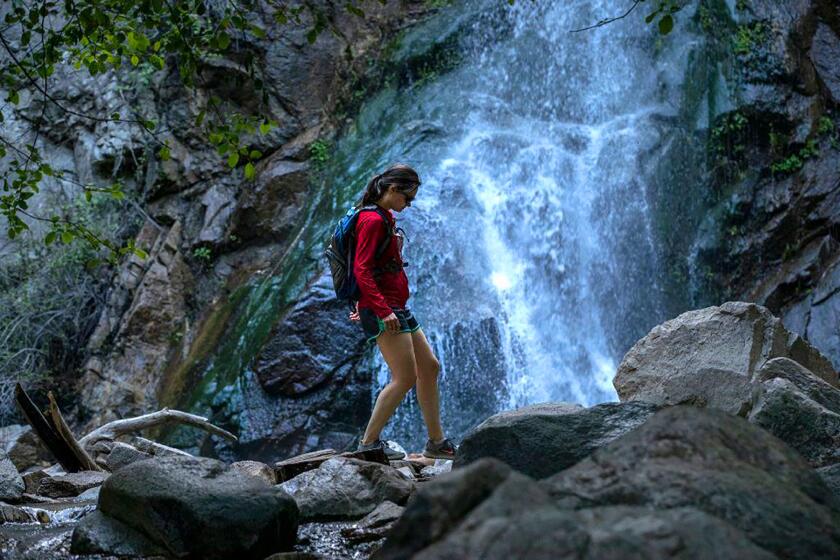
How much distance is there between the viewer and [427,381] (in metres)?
5.84

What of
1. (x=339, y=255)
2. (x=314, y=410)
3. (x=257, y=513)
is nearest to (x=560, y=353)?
(x=314, y=410)

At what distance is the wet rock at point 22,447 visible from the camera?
9281 millimetres

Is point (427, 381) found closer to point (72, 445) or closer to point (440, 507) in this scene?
point (72, 445)

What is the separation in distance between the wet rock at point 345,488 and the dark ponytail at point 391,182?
1711 mm

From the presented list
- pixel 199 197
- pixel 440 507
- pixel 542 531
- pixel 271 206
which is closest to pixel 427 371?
pixel 440 507

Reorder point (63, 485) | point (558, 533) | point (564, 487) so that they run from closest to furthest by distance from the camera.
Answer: point (558, 533), point (564, 487), point (63, 485)

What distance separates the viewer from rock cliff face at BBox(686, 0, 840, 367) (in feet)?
37.3

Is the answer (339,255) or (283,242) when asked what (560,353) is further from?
(339,255)

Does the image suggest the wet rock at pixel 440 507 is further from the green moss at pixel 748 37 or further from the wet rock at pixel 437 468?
the green moss at pixel 748 37

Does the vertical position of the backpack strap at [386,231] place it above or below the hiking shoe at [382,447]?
above

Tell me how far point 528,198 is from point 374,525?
813cm

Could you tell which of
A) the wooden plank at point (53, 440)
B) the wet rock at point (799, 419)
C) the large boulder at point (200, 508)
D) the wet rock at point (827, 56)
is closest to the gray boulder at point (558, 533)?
the large boulder at point (200, 508)

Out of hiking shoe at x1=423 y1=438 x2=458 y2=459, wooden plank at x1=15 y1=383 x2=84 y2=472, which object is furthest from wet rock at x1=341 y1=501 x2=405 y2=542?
wooden plank at x1=15 y1=383 x2=84 y2=472

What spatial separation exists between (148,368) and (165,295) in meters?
1.07
